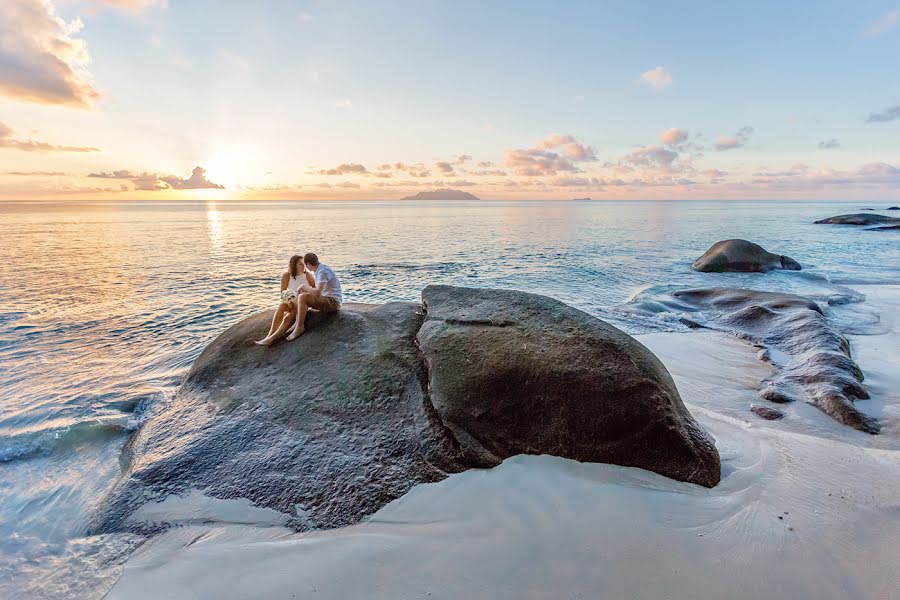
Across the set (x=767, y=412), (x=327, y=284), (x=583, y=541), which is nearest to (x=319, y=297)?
(x=327, y=284)

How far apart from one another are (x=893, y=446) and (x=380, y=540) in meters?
6.21

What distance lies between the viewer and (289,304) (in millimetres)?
7551

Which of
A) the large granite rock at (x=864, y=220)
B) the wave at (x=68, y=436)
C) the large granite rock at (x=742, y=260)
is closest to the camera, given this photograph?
the wave at (x=68, y=436)

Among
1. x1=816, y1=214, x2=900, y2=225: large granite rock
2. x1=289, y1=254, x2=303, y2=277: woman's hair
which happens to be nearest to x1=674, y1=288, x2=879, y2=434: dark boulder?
x1=289, y1=254, x2=303, y2=277: woman's hair

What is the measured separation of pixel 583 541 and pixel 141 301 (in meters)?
16.2

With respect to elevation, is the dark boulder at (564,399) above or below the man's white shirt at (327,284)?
below

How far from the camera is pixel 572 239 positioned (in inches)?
1511

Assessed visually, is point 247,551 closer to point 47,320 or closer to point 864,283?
point 47,320

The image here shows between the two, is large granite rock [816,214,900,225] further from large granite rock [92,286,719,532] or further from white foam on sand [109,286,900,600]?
large granite rock [92,286,719,532]

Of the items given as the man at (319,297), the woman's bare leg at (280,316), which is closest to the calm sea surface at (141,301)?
the woman's bare leg at (280,316)

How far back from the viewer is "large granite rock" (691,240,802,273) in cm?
1980

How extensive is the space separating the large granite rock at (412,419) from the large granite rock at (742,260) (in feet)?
56.4

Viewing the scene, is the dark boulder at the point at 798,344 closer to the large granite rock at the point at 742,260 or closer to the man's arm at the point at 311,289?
the large granite rock at the point at 742,260

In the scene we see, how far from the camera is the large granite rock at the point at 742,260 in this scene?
1980cm
